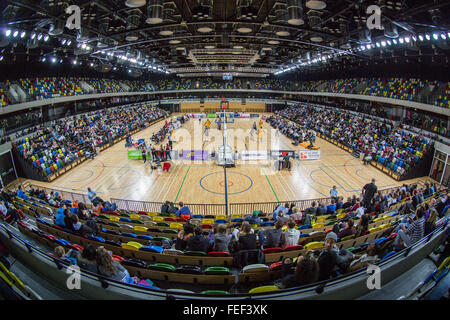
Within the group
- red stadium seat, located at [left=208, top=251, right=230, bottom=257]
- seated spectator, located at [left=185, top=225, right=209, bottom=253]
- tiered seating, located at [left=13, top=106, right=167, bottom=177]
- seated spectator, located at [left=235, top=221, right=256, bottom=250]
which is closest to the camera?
seated spectator, located at [left=235, top=221, right=256, bottom=250]

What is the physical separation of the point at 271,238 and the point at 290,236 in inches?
20.6

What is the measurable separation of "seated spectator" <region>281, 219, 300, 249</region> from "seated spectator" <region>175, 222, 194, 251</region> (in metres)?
2.60

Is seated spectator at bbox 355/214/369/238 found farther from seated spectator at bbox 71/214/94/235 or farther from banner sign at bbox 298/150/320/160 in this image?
banner sign at bbox 298/150/320/160

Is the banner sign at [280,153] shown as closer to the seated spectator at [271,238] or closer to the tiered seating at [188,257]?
the tiered seating at [188,257]

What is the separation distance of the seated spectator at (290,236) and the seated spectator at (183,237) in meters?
2.60

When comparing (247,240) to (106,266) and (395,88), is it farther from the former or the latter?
(395,88)

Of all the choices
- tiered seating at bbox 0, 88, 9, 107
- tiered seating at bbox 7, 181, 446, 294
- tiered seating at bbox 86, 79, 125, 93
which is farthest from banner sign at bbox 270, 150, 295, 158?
tiered seating at bbox 86, 79, 125, 93

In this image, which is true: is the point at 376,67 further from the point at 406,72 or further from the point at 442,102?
the point at 442,102

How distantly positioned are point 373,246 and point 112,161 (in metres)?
22.4

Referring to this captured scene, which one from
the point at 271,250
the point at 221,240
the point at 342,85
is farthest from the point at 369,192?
the point at 342,85

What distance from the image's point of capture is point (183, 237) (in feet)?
19.6

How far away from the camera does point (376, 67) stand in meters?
29.5

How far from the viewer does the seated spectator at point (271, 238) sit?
6059 millimetres

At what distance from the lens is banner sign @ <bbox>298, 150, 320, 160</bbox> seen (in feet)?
72.5
